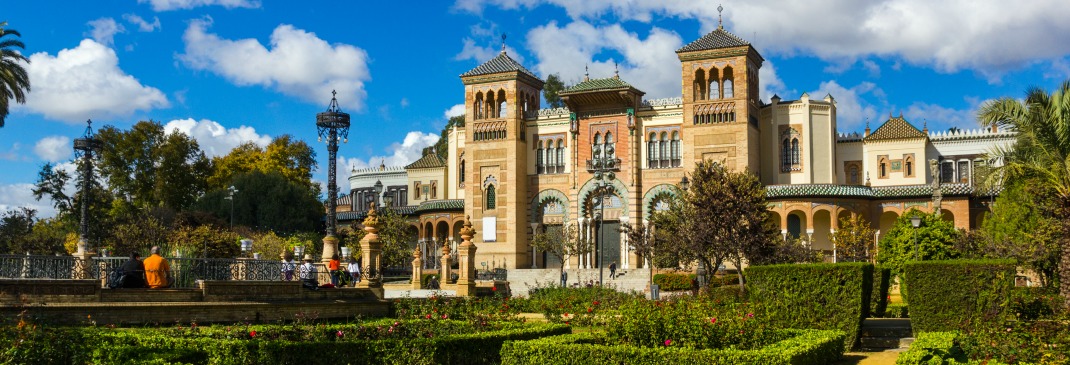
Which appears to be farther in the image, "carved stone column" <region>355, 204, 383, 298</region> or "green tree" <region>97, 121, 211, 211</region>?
"green tree" <region>97, 121, 211, 211</region>

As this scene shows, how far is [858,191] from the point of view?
4794 centimetres

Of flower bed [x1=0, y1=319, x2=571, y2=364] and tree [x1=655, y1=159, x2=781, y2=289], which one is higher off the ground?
tree [x1=655, y1=159, x2=781, y2=289]

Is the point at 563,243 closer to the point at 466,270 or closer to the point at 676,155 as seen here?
the point at 676,155

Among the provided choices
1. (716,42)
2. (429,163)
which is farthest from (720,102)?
(429,163)

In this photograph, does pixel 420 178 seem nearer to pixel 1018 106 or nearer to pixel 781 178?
pixel 781 178

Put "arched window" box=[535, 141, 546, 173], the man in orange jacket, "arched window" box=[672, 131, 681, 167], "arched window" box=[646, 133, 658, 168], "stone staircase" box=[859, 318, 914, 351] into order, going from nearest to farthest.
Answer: "stone staircase" box=[859, 318, 914, 351] → the man in orange jacket → "arched window" box=[672, 131, 681, 167] → "arched window" box=[646, 133, 658, 168] → "arched window" box=[535, 141, 546, 173]

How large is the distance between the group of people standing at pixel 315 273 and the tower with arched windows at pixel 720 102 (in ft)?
79.4

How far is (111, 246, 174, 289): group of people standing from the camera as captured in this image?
65.1 ft

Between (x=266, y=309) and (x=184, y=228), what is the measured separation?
27100mm

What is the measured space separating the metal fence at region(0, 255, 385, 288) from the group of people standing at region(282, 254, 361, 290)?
0.34 feet

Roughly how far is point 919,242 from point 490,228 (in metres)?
27.4

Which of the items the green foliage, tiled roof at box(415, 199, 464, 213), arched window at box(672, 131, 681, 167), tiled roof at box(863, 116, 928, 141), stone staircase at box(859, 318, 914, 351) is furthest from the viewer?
tiled roof at box(415, 199, 464, 213)

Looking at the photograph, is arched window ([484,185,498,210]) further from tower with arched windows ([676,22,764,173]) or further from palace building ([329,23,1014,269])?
tower with arched windows ([676,22,764,173])

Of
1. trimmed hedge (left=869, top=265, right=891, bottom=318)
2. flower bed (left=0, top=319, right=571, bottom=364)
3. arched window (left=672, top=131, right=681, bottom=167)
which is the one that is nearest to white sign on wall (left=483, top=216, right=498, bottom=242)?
arched window (left=672, top=131, right=681, bottom=167)
